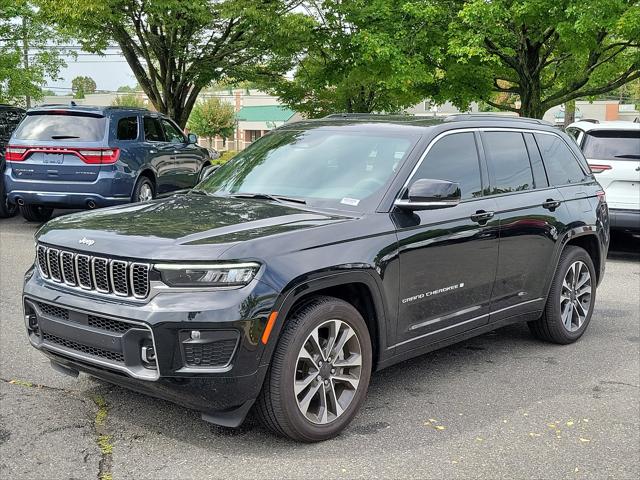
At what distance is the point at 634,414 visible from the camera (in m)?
4.80

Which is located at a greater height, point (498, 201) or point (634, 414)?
point (498, 201)

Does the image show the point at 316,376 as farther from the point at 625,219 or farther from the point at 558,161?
the point at 625,219

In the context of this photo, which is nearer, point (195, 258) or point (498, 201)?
point (195, 258)

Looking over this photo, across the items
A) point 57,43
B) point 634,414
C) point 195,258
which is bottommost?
point 634,414

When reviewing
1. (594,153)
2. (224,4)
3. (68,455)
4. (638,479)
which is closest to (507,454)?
(638,479)

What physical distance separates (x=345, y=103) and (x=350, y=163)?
2195 cm

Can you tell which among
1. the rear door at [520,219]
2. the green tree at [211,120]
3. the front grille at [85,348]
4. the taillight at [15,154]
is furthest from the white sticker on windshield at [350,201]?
the green tree at [211,120]

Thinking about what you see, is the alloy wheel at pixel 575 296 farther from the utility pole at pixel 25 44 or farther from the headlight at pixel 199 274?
the utility pole at pixel 25 44

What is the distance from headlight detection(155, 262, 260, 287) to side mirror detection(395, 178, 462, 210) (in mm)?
1311

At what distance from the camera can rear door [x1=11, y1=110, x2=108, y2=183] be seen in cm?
1120

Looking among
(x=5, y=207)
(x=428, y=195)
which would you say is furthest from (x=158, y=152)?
(x=428, y=195)

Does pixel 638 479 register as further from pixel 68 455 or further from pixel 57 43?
pixel 57 43

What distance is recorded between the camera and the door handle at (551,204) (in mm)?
5938

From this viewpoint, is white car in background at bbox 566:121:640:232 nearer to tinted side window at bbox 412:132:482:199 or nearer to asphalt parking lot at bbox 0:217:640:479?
asphalt parking lot at bbox 0:217:640:479
